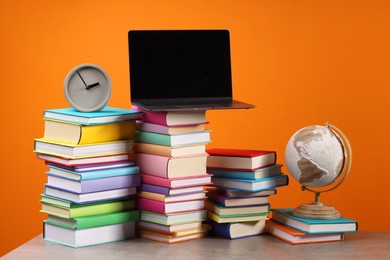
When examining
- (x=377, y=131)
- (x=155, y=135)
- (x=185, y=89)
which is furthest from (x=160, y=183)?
(x=377, y=131)

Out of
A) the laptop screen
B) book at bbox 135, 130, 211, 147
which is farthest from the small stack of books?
the laptop screen

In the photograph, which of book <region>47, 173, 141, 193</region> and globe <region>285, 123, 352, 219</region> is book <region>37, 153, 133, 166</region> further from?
globe <region>285, 123, 352, 219</region>

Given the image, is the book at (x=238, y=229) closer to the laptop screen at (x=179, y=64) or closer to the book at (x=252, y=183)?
the book at (x=252, y=183)

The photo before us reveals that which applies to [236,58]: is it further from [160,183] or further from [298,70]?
[160,183]

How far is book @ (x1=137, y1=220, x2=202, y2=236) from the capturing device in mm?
2787

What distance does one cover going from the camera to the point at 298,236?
2.79 m

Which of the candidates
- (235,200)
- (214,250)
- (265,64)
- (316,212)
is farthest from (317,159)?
(265,64)

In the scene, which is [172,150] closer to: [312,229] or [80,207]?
[80,207]

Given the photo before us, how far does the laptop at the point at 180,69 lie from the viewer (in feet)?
9.37

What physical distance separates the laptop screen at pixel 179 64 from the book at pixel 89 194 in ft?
1.11

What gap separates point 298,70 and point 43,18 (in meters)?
1.35

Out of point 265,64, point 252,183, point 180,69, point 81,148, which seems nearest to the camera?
point 81,148

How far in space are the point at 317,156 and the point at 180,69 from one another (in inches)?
23.3

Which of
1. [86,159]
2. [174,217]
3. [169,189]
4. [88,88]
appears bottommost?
[174,217]
